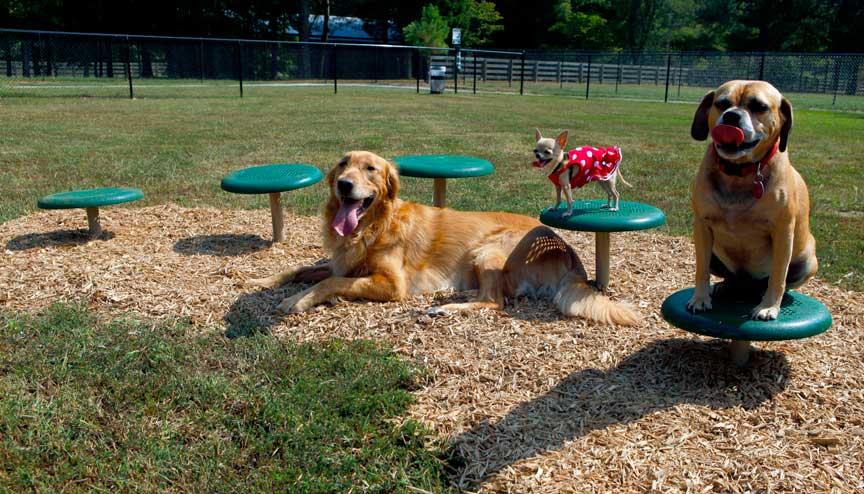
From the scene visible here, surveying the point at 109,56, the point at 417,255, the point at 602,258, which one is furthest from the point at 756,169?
the point at 109,56

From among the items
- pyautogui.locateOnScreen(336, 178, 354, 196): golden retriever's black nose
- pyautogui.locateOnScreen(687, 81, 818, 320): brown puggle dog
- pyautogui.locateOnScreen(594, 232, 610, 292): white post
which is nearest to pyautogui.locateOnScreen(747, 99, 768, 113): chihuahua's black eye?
pyautogui.locateOnScreen(687, 81, 818, 320): brown puggle dog

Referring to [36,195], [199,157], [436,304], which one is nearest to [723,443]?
[436,304]

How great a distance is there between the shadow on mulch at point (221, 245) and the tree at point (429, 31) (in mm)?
43660

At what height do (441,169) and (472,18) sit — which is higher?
(472,18)

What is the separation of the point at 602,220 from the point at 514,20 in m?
63.5

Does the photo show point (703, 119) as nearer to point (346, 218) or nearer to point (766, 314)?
point (766, 314)

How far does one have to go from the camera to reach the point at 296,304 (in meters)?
4.92

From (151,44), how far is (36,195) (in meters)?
21.6

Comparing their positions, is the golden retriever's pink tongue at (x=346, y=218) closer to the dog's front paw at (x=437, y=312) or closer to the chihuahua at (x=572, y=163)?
the dog's front paw at (x=437, y=312)

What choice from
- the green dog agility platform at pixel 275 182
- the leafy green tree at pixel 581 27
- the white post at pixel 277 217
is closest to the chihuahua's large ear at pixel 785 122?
the green dog agility platform at pixel 275 182

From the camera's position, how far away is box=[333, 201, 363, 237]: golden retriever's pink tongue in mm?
5055

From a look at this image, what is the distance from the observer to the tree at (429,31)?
48.2 m

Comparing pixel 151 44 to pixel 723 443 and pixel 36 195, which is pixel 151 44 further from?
pixel 723 443

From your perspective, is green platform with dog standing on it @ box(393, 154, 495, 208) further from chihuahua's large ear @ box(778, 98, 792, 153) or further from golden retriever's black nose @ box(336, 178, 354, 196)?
chihuahua's large ear @ box(778, 98, 792, 153)
